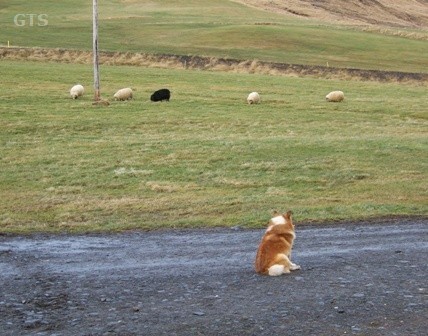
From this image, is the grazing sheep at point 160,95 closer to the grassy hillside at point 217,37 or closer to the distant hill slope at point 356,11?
the grassy hillside at point 217,37

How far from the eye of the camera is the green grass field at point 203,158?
1977cm

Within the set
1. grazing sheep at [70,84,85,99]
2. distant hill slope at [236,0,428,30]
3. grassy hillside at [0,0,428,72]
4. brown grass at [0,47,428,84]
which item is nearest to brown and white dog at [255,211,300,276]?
grazing sheep at [70,84,85,99]

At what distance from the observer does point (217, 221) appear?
18484mm

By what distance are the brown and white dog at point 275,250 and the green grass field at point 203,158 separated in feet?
17.4

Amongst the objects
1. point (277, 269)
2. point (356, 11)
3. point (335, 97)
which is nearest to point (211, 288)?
point (277, 269)

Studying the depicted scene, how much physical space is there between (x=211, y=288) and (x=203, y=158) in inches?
599

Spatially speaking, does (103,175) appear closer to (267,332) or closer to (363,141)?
(363,141)

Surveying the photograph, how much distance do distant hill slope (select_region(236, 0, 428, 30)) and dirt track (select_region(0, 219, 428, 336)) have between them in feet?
346

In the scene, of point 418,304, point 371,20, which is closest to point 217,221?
point 418,304

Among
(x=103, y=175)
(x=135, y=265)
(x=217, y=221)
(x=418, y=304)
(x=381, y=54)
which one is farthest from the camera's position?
(x=381, y=54)

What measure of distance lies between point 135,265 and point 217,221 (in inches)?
194

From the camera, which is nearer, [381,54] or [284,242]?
[284,242]

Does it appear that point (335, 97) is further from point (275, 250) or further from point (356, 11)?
point (356, 11)

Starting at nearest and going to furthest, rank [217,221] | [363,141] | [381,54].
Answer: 1. [217,221]
2. [363,141]
3. [381,54]
